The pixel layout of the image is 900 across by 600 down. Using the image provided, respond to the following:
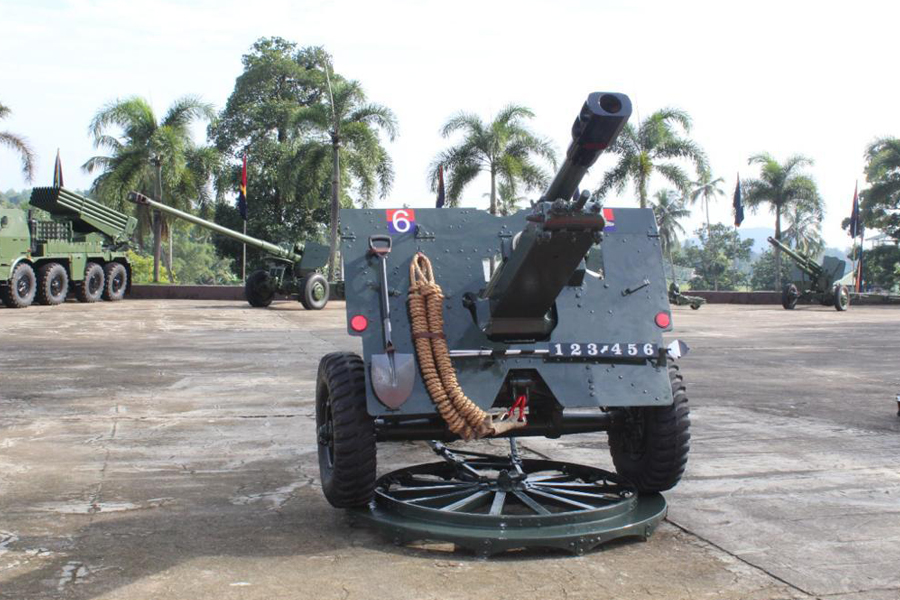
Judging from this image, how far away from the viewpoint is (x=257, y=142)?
42.5 metres

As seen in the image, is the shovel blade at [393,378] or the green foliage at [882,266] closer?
the shovel blade at [393,378]

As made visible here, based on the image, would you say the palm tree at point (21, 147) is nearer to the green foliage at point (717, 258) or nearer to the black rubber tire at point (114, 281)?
the black rubber tire at point (114, 281)

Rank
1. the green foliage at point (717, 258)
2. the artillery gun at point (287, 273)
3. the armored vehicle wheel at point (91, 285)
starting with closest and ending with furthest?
the artillery gun at point (287, 273)
the armored vehicle wheel at point (91, 285)
the green foliage at point (717, 258)

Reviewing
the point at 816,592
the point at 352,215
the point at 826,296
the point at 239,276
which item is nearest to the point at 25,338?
the point at 352,215

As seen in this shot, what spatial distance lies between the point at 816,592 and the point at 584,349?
4.98 feet

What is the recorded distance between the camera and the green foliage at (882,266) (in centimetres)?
4122

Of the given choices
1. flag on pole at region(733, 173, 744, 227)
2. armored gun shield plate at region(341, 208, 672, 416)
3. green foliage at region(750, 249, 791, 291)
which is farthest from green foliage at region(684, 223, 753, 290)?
armored gun shield plate at region(341, 208, 672, 416)

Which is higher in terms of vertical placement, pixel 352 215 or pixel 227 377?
pixel 352 215

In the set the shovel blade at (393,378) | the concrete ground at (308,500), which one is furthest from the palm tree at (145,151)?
the shovel blade at (393,378)

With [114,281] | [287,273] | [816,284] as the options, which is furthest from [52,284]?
[816,284]

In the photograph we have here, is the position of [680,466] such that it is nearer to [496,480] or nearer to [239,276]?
[496,480]

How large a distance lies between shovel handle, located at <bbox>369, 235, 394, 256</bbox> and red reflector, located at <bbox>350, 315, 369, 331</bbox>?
1.12 feet

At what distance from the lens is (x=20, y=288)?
21469 mm

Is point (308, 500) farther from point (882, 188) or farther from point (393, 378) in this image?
point (882, 188)
